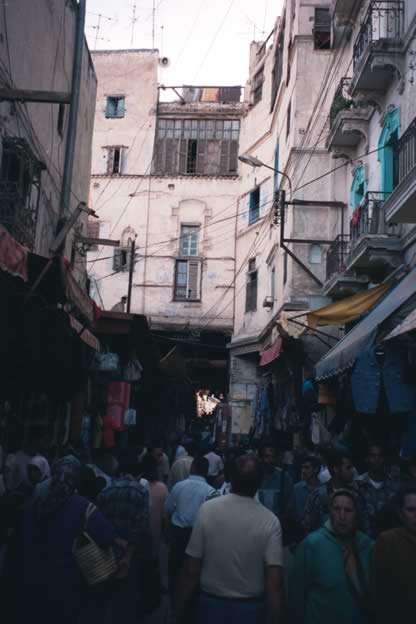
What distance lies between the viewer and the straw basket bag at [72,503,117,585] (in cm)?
441

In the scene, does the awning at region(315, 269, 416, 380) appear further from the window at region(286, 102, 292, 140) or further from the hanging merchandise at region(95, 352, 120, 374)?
the window at region(286, 102, 292, 140)

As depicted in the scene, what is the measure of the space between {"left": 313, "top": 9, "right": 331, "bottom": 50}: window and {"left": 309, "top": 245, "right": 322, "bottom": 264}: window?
619cm

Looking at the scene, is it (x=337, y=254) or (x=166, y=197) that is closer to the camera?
(x=337, y=254)

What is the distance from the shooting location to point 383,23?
43.2ft

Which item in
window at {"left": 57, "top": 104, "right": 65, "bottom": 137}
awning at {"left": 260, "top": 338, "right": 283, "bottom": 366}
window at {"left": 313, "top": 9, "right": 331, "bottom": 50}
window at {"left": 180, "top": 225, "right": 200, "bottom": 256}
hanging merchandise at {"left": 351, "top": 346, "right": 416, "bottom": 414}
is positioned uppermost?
window at {"left": 313, "top": 9, "right": 331, "bottom": 50}

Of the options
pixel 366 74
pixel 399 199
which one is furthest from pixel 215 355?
pixel 399 199

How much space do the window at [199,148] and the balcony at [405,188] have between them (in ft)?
71.8

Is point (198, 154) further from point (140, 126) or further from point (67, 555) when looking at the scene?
point (67, 555)

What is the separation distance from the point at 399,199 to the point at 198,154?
22961mm

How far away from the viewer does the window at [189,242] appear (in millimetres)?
31984

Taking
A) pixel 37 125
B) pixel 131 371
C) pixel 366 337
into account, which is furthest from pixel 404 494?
pixel 131 371

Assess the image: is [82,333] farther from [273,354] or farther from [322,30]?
[322,30]

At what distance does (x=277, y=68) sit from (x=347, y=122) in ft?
40.9

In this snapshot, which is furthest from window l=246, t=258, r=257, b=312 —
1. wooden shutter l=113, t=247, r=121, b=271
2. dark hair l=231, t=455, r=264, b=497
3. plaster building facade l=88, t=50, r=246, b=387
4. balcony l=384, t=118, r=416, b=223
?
dark hair l=231, t=455, r=264, b=497
